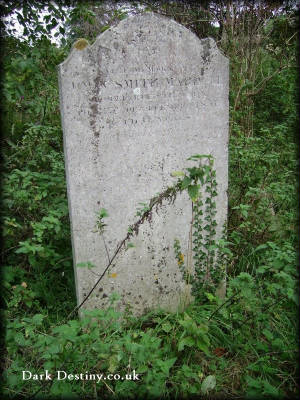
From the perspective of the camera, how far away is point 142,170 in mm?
2404

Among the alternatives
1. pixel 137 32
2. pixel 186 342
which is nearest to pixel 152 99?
pixel 137 32

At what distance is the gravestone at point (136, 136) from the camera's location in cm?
216

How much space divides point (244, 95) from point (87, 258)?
299 centimetres

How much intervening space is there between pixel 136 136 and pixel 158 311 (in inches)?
52.9

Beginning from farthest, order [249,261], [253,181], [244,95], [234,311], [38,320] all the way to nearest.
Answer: [244,95]
[253,181]
[249,261]
[234,311]
[38,320]

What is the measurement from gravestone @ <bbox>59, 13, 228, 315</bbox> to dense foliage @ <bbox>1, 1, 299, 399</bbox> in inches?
9.9

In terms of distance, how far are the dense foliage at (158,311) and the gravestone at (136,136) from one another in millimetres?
250

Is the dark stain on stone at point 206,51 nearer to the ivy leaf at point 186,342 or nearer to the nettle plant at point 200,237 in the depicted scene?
the nettle plant at point 200,237

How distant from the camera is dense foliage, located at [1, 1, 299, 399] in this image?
187 centimetres

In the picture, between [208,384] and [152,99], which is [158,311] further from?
[152,99]

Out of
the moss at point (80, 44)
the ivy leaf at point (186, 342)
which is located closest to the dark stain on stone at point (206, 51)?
the moss at point (80, 44)

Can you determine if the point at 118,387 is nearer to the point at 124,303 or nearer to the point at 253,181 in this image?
the point at 124,303

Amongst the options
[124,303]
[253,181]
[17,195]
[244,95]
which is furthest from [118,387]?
[244,95]

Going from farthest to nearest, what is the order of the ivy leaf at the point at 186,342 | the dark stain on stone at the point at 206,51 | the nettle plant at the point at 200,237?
the nettle plant at the point at 200,237
the dark stain on stone at the point at 206,51
the ivy leaf at the point at 186,342
